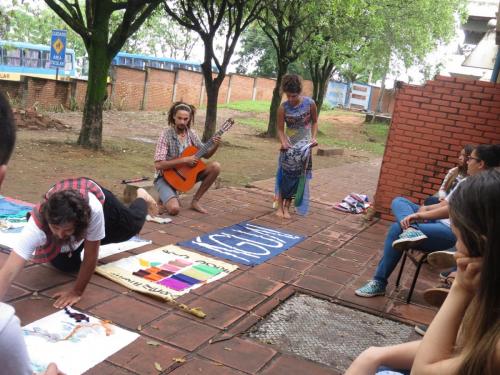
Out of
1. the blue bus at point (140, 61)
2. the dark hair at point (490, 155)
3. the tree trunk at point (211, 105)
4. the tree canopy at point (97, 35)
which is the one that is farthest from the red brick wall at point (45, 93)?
the dark hair at point (490, 155)

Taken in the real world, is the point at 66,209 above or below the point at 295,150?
below

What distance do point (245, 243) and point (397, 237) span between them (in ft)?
5.15

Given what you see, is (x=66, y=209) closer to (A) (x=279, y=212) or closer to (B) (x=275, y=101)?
(A) (x=279, y=212)

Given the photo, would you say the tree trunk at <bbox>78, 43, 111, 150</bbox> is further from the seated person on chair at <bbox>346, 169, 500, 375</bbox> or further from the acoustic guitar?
the seated person on chair at <bbox>346, 169, 500, 375</bbox>

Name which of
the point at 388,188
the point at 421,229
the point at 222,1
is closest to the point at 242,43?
the point at 222,1

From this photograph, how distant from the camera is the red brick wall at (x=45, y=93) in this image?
56.1 ft

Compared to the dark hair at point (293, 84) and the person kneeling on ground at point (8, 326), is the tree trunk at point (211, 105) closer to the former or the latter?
the dark hair at point (293, 84)

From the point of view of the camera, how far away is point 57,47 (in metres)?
14.6

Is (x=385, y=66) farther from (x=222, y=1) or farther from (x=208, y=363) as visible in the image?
(x=208, y=363)

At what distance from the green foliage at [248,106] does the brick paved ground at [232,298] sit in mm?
22500

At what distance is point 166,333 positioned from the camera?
2951mm

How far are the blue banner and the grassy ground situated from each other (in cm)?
257

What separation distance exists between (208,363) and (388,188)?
451 cm

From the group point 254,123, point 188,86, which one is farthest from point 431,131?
point 188,86
